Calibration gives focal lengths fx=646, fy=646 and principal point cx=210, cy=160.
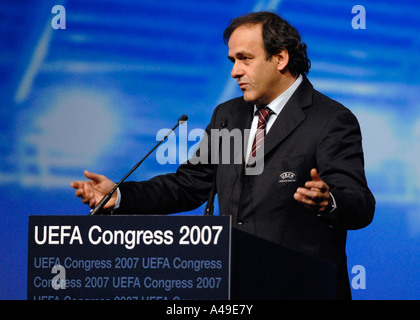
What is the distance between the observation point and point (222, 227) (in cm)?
166

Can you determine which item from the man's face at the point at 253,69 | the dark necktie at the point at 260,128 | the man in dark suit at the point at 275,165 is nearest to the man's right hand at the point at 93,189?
the man in dark suit at the point at 275,165

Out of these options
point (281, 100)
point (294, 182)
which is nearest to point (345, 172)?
point (294, 182)

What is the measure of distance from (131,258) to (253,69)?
1.22 metres

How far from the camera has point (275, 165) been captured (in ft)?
8.19

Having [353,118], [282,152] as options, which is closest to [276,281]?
[282,152]

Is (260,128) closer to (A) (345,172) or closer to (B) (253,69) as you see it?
(B) (253,69)

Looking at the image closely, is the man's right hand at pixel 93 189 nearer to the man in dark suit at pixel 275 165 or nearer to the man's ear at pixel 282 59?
the man in dark suit at pixel 275 165

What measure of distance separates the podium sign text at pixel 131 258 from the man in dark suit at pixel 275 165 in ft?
1.69

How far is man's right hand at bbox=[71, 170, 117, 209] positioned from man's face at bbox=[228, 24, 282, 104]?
73 cm

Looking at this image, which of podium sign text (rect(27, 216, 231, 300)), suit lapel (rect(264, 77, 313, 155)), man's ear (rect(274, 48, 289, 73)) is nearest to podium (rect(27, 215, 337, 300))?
podium sign text (rect(27, 216, 231, 300))

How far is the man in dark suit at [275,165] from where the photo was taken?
236cm

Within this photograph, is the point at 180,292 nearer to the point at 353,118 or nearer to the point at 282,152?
the point at 282,152

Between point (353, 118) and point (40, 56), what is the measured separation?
203 cm

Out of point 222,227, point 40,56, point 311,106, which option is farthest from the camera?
point 40,56
